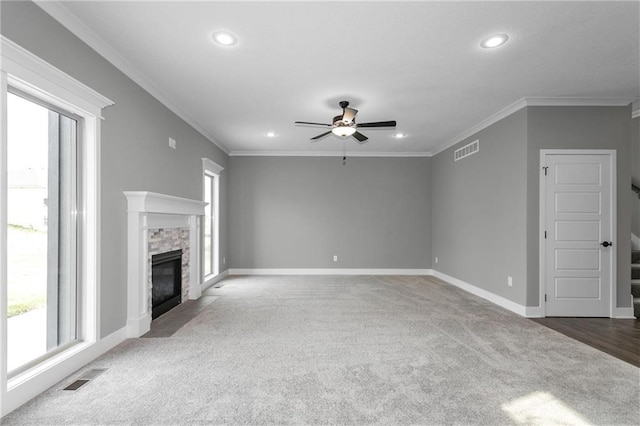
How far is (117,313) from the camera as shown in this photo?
3.25 meters

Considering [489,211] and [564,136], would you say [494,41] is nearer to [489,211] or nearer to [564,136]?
[564,136]

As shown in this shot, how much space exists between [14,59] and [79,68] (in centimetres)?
71

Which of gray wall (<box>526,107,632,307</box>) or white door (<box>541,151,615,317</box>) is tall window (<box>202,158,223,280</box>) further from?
white door (<box>541,151,615,317</box>)

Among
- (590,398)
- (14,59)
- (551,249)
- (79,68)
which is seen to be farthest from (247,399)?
(551,249)

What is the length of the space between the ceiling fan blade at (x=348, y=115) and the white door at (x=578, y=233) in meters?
2.58

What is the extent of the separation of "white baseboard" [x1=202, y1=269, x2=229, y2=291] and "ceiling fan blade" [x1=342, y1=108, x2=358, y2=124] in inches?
149

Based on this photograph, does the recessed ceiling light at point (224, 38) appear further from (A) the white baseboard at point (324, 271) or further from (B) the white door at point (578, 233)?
(A) the white baseboard at point (324, 271)

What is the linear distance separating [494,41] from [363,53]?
3.75 ft

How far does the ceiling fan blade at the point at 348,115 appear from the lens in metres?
4.02

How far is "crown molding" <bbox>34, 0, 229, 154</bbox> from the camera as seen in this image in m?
2.39

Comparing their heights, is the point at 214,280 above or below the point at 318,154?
below

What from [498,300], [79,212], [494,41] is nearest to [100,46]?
[79,212]

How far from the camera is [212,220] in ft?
21.9

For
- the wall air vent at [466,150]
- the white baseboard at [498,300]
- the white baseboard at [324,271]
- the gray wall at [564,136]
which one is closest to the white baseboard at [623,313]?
the gray wall at [564,136]
